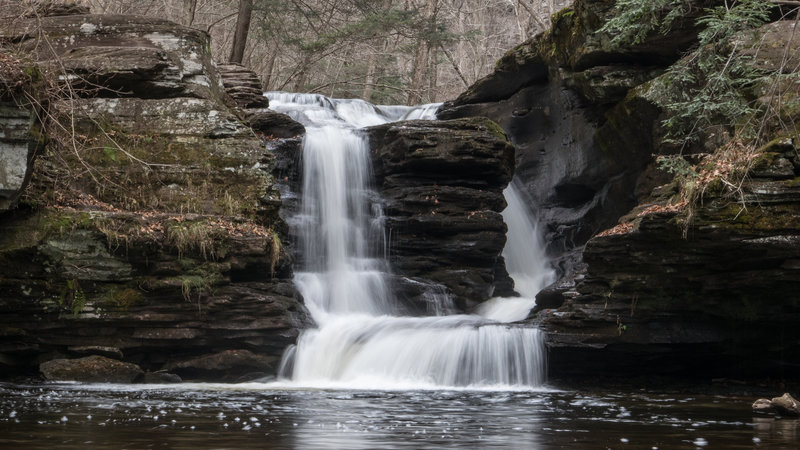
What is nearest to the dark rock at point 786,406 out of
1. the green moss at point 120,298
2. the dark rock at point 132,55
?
the green moss at point 120,298

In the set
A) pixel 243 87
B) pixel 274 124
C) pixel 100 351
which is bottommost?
pixel 100 351

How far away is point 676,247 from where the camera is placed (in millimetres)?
10992

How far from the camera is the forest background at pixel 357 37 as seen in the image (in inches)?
986

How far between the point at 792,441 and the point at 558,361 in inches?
249

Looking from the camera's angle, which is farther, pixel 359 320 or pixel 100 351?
pixel 359 320

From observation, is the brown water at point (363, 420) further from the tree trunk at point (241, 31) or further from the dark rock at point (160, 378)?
the tree trunk at point (241, 31)

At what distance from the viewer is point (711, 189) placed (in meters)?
10.5

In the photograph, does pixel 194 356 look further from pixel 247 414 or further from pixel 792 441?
pixel 792 441

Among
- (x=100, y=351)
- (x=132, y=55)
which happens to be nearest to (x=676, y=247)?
(x=100, y=351)

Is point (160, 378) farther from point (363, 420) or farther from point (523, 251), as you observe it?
point (523, 251)

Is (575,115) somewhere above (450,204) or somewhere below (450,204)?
above

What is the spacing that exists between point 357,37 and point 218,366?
16800mm

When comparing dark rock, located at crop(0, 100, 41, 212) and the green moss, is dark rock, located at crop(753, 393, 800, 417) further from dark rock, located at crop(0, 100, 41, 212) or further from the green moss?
dark rock, located at crop(0, 100, 41, 212)

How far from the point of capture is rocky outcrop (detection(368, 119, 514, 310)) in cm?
1598
